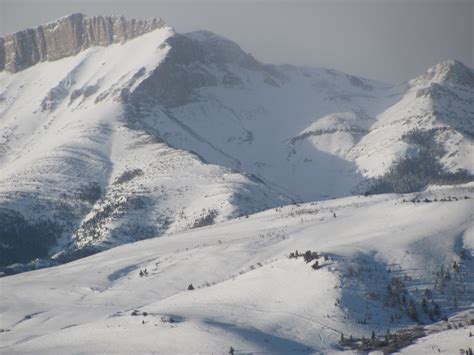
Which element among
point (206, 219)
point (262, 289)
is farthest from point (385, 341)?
point (206, 219)

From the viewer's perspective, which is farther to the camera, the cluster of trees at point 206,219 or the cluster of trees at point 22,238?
the cluster of trees at point 22,238

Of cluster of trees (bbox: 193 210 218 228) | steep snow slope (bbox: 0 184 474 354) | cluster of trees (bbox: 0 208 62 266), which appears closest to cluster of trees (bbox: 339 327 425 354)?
steep snow slope (bbox: 0 184 474 354)

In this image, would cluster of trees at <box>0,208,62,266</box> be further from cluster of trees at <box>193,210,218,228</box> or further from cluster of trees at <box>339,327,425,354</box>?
cluster of trees at <box>339,327,425,354</box>

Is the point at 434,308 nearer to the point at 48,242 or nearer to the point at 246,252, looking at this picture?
the point at 246,252

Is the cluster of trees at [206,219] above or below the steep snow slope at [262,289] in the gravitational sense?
above

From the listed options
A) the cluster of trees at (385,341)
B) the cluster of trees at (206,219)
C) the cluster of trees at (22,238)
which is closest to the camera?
the cluster of trees at (385,341)

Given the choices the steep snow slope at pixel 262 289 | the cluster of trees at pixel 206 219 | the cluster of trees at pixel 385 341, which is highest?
the cluster of trees at pixel 206 219

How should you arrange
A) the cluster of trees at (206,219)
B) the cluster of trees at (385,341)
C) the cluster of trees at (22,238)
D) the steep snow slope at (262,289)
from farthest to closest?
the cluster of trees at (22,238) < the cluster of trees at (206,219) < the steep snow slope at (262,289) < the cluster of trees at (385,341)

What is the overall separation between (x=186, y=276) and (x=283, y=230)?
23.3 m

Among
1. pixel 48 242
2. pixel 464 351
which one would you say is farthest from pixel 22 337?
pixel 48 242

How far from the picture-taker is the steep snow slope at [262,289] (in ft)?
189

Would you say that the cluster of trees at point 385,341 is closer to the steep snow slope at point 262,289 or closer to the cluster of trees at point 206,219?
the steep snow slope at point 262,289

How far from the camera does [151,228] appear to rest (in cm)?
18725

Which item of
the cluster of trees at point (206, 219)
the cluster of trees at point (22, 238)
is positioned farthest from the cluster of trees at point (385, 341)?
the cluster of trees at point (22, 238)
